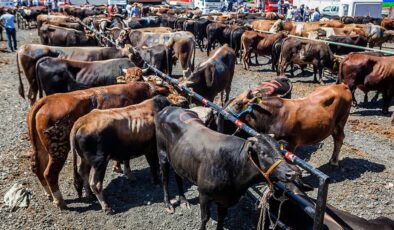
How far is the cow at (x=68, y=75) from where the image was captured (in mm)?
7723

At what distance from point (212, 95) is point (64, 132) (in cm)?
435

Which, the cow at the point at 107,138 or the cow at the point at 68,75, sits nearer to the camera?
the cow at the point at 107,138

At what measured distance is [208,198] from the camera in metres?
4.27

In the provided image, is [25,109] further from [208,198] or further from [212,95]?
[208,198]

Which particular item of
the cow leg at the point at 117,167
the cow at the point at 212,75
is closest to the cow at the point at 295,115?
the cow leg at the point at 117,167

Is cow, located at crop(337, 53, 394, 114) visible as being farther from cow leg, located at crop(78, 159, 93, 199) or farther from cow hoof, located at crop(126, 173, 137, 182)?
cow leg, located at crop(78, 159, 93, 199)

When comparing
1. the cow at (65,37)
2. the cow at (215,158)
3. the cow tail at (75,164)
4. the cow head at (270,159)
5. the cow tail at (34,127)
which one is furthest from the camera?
the cow at (65,37)

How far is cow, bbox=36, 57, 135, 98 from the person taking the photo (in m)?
7.72

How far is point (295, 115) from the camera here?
5887mm

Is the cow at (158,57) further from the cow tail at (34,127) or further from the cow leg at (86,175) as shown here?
the cow leg at (86,175)

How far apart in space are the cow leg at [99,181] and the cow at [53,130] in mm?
590

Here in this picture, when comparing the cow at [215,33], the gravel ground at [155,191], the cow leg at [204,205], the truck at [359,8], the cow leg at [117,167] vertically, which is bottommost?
the gravel ground at [155,191]

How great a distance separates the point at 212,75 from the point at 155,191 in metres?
3.85

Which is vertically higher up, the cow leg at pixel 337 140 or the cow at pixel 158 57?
the cow at pixel 158 57
